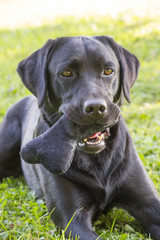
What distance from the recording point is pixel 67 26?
38.1 ft

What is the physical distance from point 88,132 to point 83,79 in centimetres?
46

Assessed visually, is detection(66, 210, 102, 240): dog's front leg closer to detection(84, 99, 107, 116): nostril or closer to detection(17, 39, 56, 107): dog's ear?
detection(84, 99, 107, 116): nostril

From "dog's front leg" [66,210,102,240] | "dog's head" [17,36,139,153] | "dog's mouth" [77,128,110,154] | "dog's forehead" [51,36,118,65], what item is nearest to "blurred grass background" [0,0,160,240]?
"dog's front leg" [66,210,102,240]

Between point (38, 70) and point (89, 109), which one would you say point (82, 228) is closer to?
point (89, 109)

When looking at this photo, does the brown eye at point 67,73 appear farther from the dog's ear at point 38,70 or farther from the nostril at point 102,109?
the nostril at point 102,109

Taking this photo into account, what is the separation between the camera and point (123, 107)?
638 centimetres

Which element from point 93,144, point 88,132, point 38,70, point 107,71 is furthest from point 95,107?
point 38,70

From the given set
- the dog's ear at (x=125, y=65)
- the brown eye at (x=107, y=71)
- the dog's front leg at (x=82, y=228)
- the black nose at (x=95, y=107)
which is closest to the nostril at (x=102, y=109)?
the black nose at (x=95, y=107)

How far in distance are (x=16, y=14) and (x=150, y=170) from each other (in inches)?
467

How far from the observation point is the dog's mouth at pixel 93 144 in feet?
10.1

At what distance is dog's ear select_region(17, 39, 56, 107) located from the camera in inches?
132

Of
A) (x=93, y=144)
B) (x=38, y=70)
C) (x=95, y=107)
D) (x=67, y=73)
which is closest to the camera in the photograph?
(x=95, y=107)

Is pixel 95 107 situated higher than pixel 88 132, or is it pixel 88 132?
pixel 95 107

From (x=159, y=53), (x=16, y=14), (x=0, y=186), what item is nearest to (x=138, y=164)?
(x=0, y=186)
